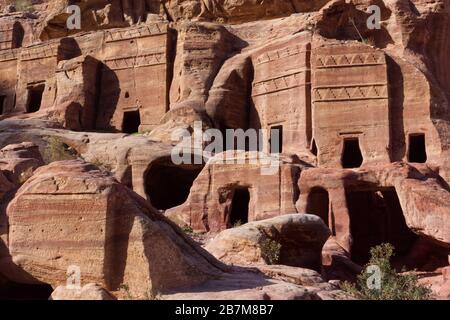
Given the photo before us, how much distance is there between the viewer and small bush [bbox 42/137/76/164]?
83.1 feet

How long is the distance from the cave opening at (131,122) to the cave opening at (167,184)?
576cm

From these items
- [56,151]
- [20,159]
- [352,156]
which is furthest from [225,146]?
[20,159]

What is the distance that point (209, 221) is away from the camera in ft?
74.5

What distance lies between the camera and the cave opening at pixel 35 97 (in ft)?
119

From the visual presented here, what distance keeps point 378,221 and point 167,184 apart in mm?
9284

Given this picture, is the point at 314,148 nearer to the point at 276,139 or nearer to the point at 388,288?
the point at 276,139

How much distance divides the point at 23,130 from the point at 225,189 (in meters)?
10.8

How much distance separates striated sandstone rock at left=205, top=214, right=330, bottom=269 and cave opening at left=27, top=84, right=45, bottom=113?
22227 mm

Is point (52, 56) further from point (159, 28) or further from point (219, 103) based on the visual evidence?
point (219, 103)

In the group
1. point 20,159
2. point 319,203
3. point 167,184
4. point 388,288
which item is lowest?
point 388,288

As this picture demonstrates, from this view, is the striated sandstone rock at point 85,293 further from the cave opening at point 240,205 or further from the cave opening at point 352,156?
the cave opening at point 352,156

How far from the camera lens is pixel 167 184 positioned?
1138 inches

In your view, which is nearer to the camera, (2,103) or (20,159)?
(20,159)

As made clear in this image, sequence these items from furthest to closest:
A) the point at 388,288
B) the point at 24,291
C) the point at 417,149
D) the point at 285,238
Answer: the point at 417,149 < the point at 285,238 < the point at 388,288 < the point at 24,291
